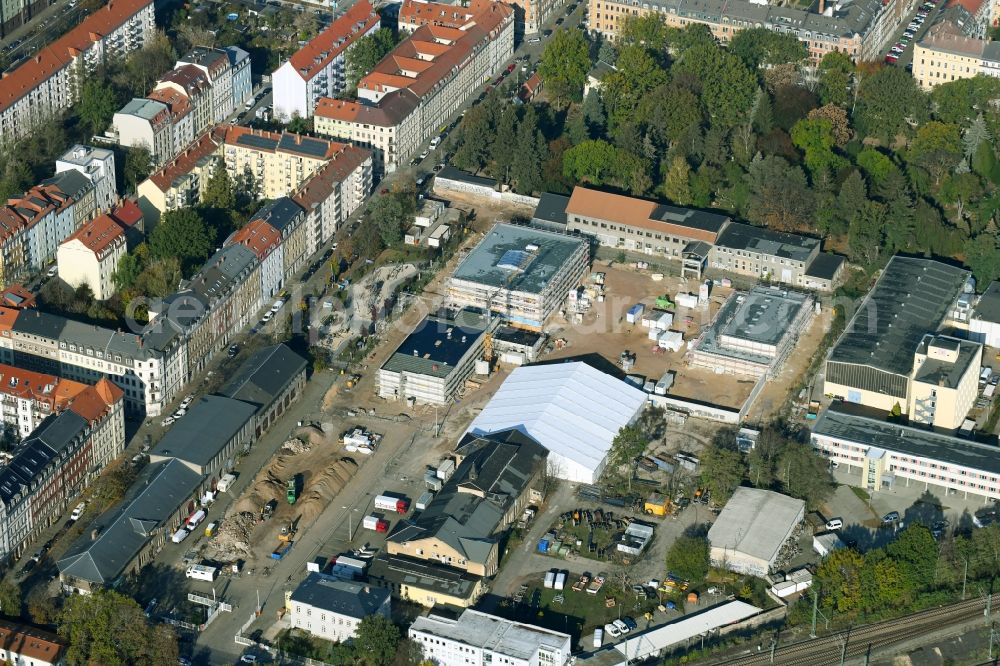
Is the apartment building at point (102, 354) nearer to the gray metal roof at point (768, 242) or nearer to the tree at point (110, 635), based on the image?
the tree at point (110, 635)

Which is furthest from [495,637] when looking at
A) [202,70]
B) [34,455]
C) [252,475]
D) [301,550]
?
[202,70]

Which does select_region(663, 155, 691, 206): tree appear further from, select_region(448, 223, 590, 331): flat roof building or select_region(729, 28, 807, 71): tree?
select_region(729, 28, 807, 71): tree

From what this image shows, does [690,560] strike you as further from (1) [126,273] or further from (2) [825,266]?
(1) [126,273]

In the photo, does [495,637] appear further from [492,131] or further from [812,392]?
[492,131]

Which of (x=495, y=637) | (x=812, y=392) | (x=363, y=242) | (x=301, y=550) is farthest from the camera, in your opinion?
(x=363, y=242)

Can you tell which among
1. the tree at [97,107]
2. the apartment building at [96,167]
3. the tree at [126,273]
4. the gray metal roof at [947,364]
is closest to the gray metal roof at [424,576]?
the gray metal roof at [947,364]

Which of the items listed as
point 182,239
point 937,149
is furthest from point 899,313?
point 182,239
